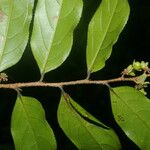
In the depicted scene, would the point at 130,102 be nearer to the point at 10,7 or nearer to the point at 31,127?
the point at 31,127

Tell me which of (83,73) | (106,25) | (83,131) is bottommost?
(83,73)

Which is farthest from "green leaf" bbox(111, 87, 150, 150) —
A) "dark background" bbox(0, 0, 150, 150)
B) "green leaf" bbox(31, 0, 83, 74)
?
"dark background" bbox(0, 0, 150, 150)

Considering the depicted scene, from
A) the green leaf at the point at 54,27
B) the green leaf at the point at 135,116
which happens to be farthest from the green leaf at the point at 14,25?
the green leaf at the point at 135,116

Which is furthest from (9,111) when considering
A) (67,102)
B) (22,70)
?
(67,102)

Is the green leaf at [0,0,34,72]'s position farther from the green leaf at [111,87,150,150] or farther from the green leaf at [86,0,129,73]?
the green leaf at [111,87,150,150]

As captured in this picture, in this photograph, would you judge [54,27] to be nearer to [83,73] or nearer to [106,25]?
[106,25]

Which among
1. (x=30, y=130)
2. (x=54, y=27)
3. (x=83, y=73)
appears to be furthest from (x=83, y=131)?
(x=83, y=73)

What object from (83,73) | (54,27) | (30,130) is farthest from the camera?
(83,73)
